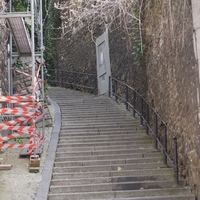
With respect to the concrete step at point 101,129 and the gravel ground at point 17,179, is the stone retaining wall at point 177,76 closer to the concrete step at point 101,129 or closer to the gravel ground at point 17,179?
the concrete step at point 101,129

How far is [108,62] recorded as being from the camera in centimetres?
1403

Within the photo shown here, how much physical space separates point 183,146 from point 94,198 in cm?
180

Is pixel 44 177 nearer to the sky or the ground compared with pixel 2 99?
nearer to the ground

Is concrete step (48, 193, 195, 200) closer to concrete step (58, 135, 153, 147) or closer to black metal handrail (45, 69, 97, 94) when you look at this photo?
concrete step (58, 135, 153, 147)

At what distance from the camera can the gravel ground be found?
18.8ft

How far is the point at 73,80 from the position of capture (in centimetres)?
1714

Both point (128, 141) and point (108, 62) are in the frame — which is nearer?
point (128, 141)

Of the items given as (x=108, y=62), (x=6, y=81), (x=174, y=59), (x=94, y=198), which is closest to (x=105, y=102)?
(x=108, y=62)

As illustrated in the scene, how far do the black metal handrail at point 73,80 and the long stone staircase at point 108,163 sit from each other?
5.07 meters

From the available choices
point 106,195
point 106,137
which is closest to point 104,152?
point 106,137

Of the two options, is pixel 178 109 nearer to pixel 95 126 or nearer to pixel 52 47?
pixel 95 126

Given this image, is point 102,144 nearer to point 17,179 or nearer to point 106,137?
point 106,137

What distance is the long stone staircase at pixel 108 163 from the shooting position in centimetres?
592

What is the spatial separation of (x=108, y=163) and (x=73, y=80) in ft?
33.9
